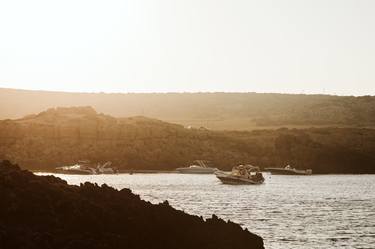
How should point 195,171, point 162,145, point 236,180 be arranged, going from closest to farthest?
point 236,180 < point 195,171 < point 162,145

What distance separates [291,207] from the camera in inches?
3403

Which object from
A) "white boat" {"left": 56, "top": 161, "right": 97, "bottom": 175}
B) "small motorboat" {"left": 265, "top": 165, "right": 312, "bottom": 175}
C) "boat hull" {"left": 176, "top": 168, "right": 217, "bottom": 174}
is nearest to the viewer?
"white boat" {"left": 56, "top": 161, "right": 97, "bottom": 175}

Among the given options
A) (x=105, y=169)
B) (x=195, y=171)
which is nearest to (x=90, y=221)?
(x=105, y=169)

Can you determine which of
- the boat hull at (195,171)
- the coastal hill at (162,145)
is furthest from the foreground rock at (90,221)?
the boat hull at (195,171)

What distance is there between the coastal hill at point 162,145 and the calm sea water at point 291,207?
3493 centimetres

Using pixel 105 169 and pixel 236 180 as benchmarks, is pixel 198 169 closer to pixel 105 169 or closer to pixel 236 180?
pixel 105 169

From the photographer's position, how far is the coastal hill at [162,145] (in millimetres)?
166250

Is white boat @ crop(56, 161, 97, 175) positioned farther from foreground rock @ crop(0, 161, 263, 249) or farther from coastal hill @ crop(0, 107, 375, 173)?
foreground rock @ crop(0, 161, 263, 249)

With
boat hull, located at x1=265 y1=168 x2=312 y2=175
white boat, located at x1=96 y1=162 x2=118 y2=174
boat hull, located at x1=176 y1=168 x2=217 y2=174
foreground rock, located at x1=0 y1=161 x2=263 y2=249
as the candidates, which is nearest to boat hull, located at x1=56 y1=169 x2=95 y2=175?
white boat, located at x1=96 y1=162 x2=118 y2=174

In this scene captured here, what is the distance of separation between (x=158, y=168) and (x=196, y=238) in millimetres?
134445

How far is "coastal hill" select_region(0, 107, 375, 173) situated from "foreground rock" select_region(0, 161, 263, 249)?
12571 centimetres

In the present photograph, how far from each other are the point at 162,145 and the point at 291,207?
87.1 m

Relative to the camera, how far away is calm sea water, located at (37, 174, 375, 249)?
57875 millimetres

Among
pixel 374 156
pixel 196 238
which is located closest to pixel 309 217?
pixel 196 238
